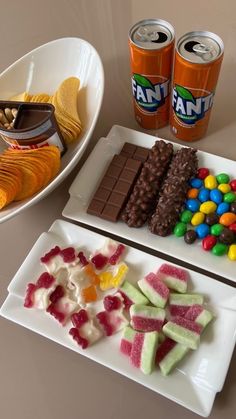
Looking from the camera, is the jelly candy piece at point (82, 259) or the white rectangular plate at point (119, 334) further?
the jelly candy piece at point (82, 259)

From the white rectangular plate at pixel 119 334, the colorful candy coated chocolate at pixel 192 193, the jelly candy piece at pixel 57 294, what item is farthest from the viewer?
the colorful candy coated chocolate at pixel 192 193

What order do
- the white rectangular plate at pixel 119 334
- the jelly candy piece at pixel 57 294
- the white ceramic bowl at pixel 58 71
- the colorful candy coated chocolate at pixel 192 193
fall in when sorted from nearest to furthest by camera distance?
the white rectangular plate at pixel 119 334
the jelly candy piece at pixel 57 294
the colorful candy coated chocolate at pixel 192 193
the white ceramic bowl at pixel 58 71

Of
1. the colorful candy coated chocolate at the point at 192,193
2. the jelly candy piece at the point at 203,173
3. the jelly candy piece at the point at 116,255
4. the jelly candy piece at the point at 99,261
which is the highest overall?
the jelly candy piece at the point at 203,173

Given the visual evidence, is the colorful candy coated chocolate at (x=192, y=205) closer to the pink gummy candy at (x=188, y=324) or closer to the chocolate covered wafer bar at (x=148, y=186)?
the chocolate covered wafer bar at (x=148, y=186)

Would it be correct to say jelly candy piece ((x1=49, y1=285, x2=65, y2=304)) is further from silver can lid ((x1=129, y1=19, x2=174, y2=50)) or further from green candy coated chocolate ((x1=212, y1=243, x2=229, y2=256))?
silver can lid ((x1=129, y1=19, x2=174, y2=50))

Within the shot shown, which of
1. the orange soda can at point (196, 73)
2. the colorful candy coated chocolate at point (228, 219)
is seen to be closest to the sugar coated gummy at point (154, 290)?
the colorful candy coated chocolate at point (228, 219)

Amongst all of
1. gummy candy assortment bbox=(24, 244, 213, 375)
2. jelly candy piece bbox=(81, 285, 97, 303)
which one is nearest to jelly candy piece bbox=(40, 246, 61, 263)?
gummy candy assortment bbox=(24, 244, 213, 375)
